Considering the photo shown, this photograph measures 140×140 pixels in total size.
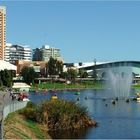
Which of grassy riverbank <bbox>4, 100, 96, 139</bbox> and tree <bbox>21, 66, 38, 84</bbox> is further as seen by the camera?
tree <bbox>21, 66, 38, 84</bbox>

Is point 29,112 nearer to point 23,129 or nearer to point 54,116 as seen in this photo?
point 54,116

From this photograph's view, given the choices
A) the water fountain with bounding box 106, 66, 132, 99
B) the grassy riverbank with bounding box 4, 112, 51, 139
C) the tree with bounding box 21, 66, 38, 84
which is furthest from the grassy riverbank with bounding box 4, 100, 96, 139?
the tree with bounding box 21, 66, 38, 84

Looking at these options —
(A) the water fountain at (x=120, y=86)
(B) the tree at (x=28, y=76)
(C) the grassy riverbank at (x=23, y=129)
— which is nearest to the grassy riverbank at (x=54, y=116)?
(C) the grassy riverbank at (x=23, y=129)

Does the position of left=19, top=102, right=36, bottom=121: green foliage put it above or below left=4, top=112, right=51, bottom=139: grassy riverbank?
above

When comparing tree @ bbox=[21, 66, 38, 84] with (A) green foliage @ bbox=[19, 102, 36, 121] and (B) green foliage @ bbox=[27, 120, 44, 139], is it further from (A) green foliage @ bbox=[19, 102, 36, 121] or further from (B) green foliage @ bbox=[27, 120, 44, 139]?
(B) green foliage @ bbox=[27, 120, 44, 139]

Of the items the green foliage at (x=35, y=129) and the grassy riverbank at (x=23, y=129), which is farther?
the green foliage at (x=35, y=129)

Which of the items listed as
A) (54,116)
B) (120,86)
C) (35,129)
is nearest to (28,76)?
(120,86)

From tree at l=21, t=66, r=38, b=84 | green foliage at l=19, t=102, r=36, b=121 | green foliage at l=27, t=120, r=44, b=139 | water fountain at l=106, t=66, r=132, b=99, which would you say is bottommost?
green foliage at l=27, t=120, r=44, b=139

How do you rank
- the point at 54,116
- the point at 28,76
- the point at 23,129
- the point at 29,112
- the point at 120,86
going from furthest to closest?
1. the point at 28,76
2. the point at 120,86
3. the point at 29,112
4. the point at 54,116
5. the point at 23,129

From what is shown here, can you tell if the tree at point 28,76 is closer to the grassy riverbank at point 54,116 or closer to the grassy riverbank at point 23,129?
the grassy riverbank at point 54,116

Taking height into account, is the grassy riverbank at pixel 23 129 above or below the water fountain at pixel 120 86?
below

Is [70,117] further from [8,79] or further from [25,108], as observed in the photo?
[8,79]

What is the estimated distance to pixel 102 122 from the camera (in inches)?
2141

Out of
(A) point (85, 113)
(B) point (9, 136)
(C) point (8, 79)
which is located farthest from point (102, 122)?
(C) point (8, 79)
